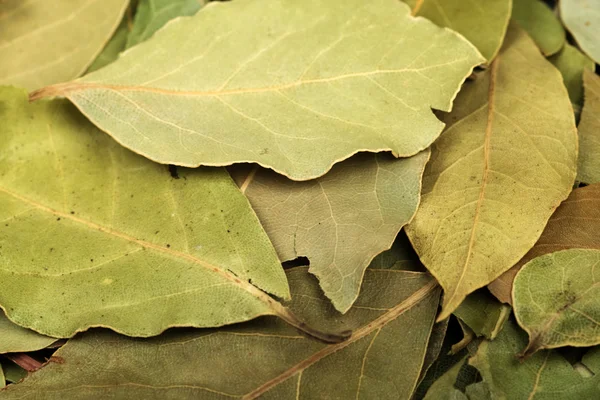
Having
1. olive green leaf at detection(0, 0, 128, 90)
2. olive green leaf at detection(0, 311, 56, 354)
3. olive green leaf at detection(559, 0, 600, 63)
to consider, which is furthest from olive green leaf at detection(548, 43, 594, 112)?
olive green leaf at detection(0, 311, 56, 354)

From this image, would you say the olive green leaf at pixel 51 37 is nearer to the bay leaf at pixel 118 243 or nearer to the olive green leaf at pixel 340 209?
the bay leaf at pixel 118 243

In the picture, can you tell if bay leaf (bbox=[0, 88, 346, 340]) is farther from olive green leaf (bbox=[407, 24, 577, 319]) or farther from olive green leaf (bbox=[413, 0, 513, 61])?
olive green leaf (bbox=[413, 0, 513, 61])

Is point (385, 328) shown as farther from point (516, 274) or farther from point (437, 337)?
point (516, 274)

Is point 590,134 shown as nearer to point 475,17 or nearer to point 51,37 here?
point 475,17

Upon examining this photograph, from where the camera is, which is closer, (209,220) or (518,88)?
(209,220)

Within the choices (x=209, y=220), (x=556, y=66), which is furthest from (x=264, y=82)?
(x=556, y=66)
